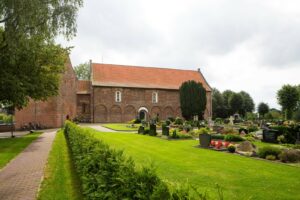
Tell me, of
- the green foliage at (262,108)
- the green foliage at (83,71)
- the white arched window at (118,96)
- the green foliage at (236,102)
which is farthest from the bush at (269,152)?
the green foliage at (83,71)

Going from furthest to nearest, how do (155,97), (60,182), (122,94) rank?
(155,97) → (122,94) → (60,182)

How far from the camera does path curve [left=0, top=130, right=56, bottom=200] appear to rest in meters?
6.90

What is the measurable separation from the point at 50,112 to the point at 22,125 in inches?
147

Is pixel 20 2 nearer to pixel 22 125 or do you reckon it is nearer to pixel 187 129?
pixel 187 129

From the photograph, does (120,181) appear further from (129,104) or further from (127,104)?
(129,104)

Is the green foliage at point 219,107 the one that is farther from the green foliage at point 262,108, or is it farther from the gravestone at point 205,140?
the gravestone at point 205,140

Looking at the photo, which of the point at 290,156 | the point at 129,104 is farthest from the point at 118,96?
the point at 290,156

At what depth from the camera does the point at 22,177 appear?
8.71m

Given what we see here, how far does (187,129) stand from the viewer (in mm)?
25172

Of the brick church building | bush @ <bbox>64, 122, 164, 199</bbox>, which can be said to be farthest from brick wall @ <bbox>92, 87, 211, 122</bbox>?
bush @ <bbox>64, 122, 164, 199</bbox>

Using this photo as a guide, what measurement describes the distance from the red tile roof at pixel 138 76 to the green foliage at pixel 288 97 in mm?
13270

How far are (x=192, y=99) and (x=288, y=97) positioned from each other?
19.4 m

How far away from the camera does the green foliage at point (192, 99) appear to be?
1807 inches

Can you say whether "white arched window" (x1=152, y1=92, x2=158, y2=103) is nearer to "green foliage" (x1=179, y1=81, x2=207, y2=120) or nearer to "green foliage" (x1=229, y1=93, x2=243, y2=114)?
"green foliage" (x1=179, y1=81, x2=207, y2=120)
